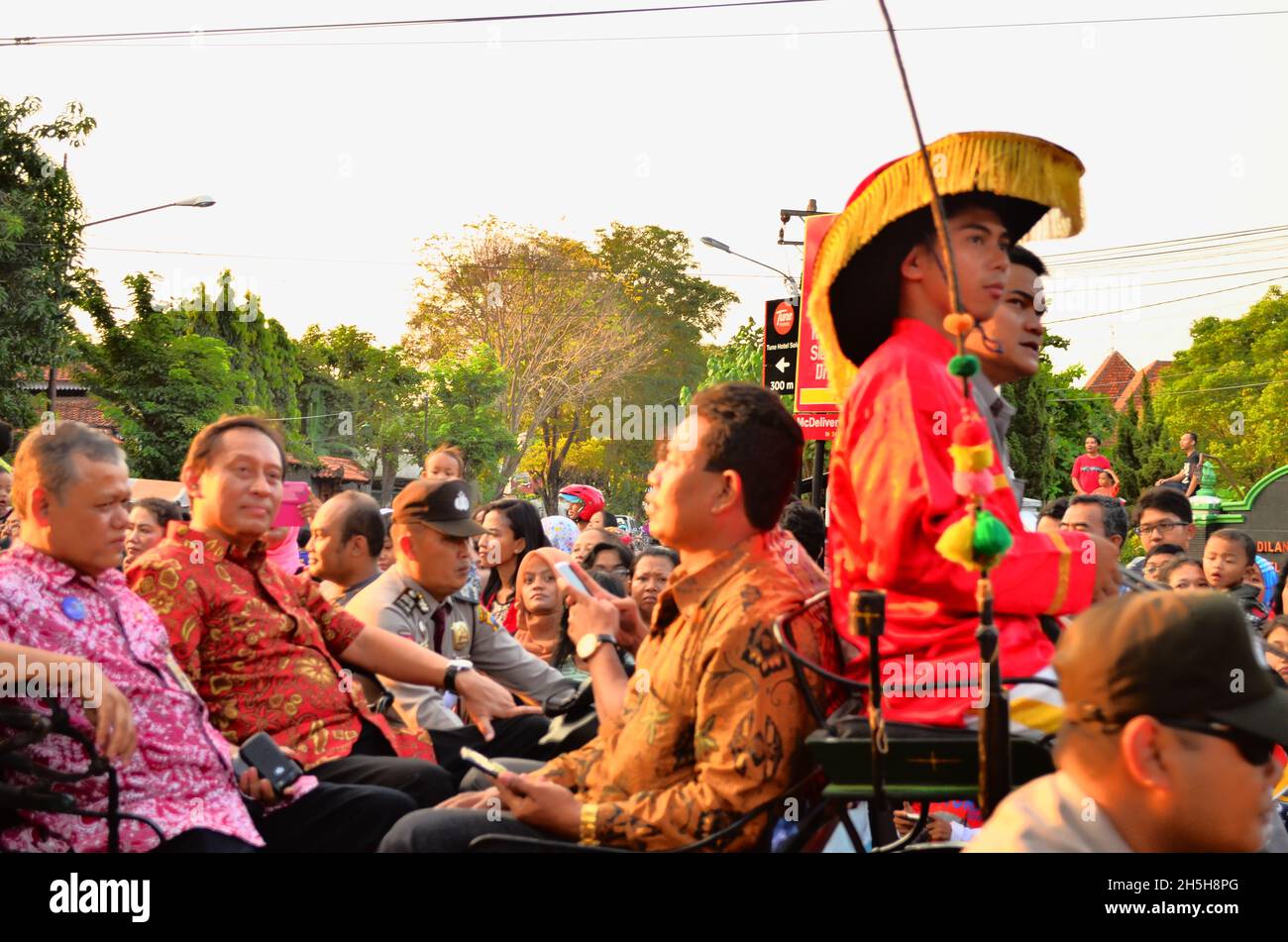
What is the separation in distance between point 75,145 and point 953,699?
2450 centimetres

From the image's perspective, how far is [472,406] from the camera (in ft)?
148

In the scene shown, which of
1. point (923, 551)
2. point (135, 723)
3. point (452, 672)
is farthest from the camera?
point (452, 672)

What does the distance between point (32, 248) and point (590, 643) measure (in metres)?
23.3

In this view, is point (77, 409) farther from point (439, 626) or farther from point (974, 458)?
point (974, 458)

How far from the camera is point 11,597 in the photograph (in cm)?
319

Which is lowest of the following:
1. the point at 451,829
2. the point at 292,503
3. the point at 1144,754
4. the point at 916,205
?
the point at 451,829

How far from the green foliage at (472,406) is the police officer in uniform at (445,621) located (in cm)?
3912

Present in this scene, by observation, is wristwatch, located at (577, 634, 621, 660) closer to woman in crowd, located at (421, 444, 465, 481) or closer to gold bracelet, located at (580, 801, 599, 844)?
gold bracelet, located at (580, 801, 599, 844)

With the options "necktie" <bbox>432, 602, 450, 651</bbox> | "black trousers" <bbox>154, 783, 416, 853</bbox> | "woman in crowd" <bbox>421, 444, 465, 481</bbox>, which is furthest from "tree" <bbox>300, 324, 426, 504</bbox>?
"black trousers" <bbox>154, 783, 416, 853</bbox>

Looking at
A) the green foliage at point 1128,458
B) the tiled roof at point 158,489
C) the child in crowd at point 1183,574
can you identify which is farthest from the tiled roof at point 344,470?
the child in crowd at point 1183,574

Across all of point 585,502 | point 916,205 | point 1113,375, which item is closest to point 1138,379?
point 1113,375
